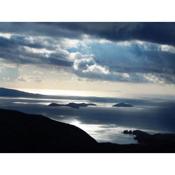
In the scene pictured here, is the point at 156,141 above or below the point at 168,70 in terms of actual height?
below

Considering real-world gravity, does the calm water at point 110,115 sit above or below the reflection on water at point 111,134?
above

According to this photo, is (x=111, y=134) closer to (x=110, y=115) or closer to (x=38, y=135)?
(x=110, y=115)

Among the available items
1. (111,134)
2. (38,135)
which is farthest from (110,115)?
(38,135)

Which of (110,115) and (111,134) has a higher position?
(110,115)

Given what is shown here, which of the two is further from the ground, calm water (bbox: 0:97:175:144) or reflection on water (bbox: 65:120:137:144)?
calm water (bbox: 0:97:175:144)

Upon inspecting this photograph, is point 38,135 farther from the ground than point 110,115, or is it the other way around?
point 110,115
